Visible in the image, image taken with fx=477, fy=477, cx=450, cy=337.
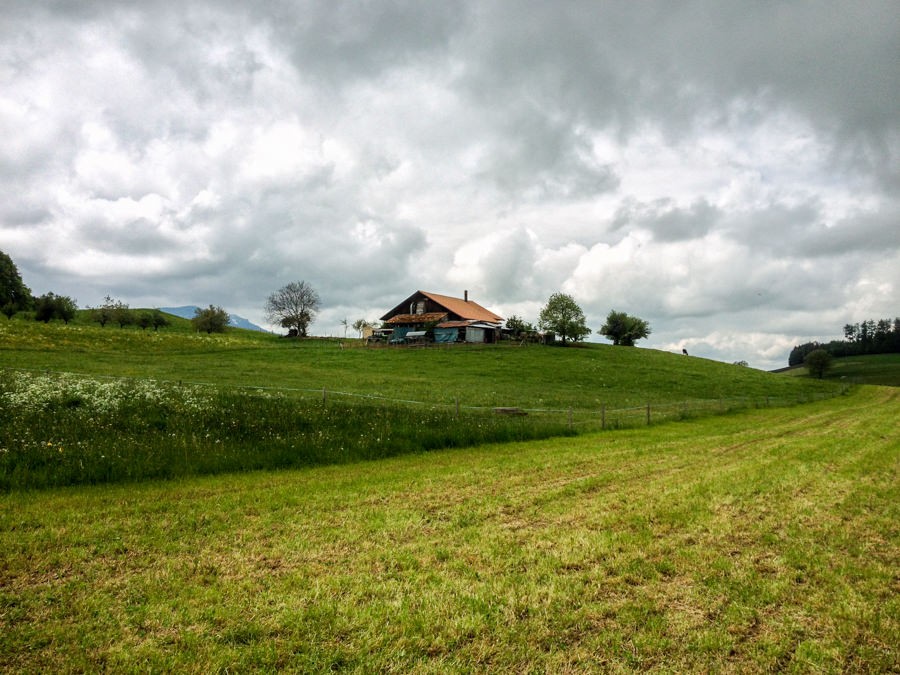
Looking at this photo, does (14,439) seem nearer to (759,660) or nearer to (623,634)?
(623,634)

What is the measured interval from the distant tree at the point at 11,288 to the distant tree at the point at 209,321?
2613cm

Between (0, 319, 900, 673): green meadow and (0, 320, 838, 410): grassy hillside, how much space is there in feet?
43.1

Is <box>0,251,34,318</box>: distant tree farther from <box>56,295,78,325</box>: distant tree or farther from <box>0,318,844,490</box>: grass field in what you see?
<box>0,318,844,490</box>: grass field

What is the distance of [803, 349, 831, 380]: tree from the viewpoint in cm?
8512

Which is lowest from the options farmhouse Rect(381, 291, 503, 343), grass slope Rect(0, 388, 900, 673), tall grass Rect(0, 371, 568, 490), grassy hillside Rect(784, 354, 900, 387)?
grass slope Rect(0, 388, 900, 673)

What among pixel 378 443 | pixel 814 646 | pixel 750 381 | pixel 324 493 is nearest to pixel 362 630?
pixel 814 646

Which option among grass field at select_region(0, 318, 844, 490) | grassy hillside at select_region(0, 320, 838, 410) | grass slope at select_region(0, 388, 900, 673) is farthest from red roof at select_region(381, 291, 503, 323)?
grass slope at select_region(0, 388, 900, 673)

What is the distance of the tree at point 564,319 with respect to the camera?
80.8 m

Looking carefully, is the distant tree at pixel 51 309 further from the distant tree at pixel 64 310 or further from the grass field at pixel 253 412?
the grass field at pixel 253 412

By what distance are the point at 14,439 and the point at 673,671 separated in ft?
48.4

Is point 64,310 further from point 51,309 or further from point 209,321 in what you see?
point 209,321

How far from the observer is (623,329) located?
10250 cm

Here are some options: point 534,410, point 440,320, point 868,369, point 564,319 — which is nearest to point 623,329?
point 564,319

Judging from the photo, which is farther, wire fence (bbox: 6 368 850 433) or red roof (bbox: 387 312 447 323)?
red roof (bbox: 387 312 447 323)
